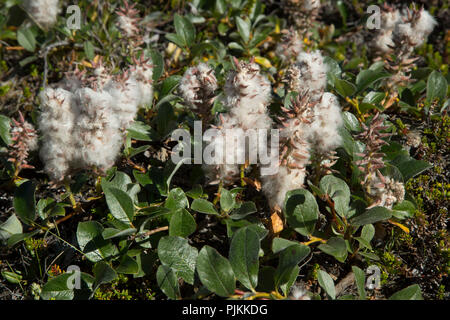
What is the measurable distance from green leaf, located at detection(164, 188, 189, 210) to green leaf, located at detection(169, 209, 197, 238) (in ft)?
0.39

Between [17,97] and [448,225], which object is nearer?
[448,225]

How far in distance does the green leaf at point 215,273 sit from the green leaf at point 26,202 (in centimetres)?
A: 117

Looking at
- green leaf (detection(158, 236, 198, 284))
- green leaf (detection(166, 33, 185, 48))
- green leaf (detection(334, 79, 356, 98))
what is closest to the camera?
green leaf (detection(158, 236, 198, 284))

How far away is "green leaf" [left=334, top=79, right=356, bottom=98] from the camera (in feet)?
9.71

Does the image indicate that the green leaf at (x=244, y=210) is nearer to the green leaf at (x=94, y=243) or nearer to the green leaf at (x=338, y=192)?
the green leaf at (x=338, y=192)

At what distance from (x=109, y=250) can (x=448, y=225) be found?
221cm

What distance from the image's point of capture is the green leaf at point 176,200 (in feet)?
8.38

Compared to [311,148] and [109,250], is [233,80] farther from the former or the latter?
[109,250]

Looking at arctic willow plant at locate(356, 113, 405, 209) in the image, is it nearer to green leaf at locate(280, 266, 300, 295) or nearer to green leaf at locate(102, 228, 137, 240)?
green leaf at locate(280, 266, 300, 295)

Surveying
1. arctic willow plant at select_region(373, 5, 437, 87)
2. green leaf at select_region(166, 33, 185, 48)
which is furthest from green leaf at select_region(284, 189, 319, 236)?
green leaf at select_region(166, 33, 185, 48)

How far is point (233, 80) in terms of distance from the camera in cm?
227

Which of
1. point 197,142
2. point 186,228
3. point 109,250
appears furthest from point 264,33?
point 109,250

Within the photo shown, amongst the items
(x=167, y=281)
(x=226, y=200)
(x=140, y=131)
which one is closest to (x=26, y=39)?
(x=140, y=131)

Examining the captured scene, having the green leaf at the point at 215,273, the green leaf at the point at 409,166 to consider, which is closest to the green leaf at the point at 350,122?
the green leaf at the point at 409,166
